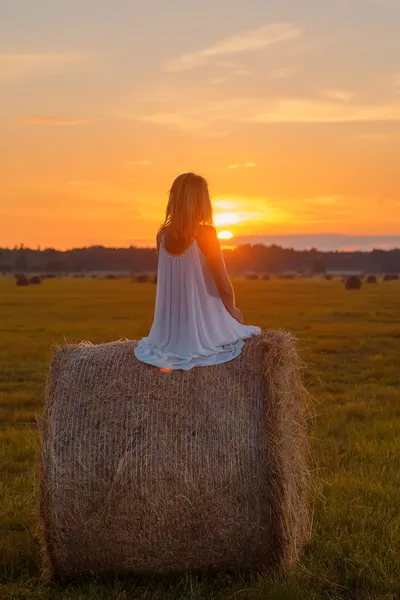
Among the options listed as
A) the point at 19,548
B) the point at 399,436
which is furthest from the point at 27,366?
the point at 19,548

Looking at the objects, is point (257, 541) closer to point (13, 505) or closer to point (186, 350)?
point (186, 350)

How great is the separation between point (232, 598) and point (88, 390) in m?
1.81

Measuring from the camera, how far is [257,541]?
601cm

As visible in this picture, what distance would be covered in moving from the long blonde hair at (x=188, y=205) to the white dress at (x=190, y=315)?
0.48 ft

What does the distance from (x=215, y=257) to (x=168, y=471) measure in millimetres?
1780

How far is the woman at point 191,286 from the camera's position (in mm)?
6461

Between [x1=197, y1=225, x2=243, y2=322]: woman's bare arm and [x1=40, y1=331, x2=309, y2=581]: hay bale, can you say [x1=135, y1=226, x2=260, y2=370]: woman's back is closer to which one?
[x1=197, y1=225, x2=243, y2=322]: woman's bare arm

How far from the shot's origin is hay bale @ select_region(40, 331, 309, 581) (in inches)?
232

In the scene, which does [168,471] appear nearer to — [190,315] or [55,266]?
[190,315]

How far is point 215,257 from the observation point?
664 cm

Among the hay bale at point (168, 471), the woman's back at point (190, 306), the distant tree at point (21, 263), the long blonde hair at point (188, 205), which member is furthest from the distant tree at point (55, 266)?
the hay bale at point (168, 471)

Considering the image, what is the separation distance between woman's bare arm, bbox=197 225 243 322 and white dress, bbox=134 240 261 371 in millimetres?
46

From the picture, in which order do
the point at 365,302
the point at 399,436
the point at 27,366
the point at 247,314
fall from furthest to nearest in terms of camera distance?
the point at 365,302, the point at 247,314, the point at 27,366, the point at 399,436

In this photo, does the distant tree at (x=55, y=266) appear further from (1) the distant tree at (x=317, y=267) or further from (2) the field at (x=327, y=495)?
(2) the field at (x=327, y=495)
